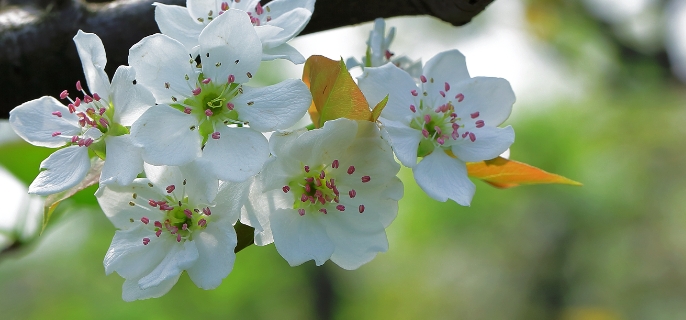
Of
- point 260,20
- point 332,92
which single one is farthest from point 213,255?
point 260,20

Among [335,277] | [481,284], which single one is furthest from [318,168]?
[481,284]

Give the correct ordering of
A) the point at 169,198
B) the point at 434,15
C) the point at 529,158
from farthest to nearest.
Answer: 1. the point at 529,158
2. the point at 434,15
3. the point at 169,198

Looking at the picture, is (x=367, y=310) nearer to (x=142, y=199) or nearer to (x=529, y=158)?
(x=529, y=158)

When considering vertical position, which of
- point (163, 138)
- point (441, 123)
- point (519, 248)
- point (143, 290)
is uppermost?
point (163, 138)

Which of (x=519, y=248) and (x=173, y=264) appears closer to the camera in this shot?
(x=173, y=264)

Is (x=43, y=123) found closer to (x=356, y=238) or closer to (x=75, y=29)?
(x=75, y=29)

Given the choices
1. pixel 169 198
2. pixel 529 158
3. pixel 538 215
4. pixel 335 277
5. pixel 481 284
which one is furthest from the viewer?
pixel 481 284
